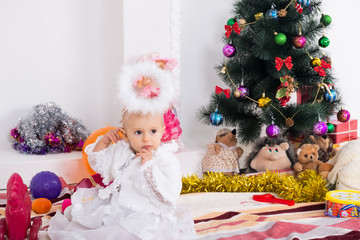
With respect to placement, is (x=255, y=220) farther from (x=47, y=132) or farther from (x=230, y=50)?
(x=47, y=132)

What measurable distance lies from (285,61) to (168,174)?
48.6 inches

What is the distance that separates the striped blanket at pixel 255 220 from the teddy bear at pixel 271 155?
1.28 ft

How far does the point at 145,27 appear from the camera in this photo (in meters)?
2.93

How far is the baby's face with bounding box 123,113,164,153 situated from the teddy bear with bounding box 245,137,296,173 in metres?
1.13

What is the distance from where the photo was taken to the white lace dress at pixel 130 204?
1547 mm

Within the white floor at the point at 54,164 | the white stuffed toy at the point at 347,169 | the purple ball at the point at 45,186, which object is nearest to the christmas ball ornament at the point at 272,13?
the white stuffed toy at the point at 347,169

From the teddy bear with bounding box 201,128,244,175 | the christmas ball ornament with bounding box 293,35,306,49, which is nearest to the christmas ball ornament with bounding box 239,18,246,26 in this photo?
the christmas ball ornament with bounding box 293,35,306,49

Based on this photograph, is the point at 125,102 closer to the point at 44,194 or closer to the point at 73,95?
the point at 44,194

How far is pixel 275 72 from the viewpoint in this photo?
2.62 meters

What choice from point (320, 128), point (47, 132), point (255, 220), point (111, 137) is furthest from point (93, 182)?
point (320, 128)

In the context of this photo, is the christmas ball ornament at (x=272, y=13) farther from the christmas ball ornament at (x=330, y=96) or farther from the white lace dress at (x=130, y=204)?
the white lace dress at (x=130, y=204)

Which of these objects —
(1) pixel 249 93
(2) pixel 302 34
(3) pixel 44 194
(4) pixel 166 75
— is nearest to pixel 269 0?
(2) pixel 302 34

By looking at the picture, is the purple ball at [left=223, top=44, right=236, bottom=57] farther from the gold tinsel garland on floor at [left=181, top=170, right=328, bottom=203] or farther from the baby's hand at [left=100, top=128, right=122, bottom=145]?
the baby's hand at [left=100, top=128, right=122, bottom=145]

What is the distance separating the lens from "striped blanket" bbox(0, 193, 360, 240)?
168 cm
